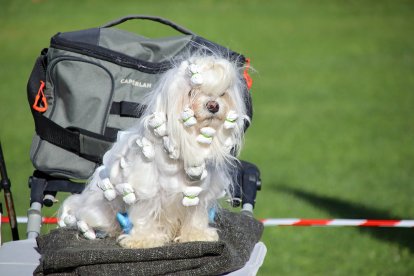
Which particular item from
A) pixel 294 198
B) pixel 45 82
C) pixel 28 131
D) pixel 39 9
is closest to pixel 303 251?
pixel 294 198

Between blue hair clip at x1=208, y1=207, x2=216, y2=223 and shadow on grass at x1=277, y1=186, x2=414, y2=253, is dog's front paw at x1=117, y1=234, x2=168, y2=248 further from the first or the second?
shadow on grass at x1=277, y1=186, x2=414, y2=253

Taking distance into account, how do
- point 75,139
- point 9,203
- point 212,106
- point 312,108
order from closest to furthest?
point 212,106
point 9,203
point 75,139
point 312,108

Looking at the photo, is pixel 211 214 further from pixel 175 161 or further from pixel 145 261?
pixel 145 261

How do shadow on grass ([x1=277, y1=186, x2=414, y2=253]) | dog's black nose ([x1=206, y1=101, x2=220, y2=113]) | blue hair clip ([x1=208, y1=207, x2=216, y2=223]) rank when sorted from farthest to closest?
shadow on grass ([x1=277, y1=186, x2=414, y2=253]) → blue hair clip ([x1=208, y1=207, x2=216, y2=223]) → dog's black nose ([x1=206, y1=101, x2=220, y2=113])

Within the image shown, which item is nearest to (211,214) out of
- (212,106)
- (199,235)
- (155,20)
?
(199,235)

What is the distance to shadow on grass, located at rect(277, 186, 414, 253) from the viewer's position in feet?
20.6

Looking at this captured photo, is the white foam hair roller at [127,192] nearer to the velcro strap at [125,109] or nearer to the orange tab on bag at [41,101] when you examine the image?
the velcro strap at [125,109]

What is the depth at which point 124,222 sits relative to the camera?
3.43 metres

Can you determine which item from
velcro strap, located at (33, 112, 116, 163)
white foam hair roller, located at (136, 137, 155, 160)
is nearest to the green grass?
velcro strap, located at (33, 112, 116, 163)

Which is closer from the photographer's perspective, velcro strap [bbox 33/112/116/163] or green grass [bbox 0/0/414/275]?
velcro strap [bbox 33/112/116/163]

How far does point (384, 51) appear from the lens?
52.9 ft

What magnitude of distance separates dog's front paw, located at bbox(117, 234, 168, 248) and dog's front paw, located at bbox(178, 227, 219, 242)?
107 millimetres

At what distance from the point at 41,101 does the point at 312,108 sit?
8.40 m

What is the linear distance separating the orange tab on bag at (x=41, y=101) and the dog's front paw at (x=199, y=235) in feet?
3.50
